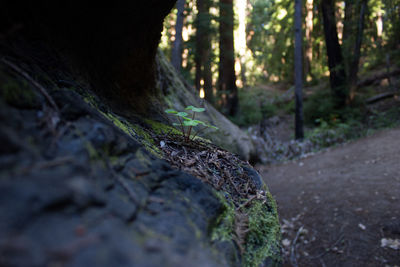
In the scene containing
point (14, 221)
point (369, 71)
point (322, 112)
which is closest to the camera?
point (14, 221)

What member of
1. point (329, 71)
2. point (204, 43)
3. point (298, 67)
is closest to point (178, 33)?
point (204, 43)

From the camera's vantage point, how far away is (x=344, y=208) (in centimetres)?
454

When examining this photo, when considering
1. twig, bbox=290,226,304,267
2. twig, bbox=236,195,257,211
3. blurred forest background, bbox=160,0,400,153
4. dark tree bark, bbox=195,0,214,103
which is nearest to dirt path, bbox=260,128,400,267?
twig, bbox=290,226,304,267

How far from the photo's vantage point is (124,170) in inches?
40.8

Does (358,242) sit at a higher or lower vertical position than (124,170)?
lower

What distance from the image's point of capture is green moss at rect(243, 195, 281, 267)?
1319 mm

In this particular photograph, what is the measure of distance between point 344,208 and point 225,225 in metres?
4.29

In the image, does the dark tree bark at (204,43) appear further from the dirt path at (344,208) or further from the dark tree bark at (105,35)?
the dark tree bark at (105,35)

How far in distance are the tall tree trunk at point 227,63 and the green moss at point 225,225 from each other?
11.4 m

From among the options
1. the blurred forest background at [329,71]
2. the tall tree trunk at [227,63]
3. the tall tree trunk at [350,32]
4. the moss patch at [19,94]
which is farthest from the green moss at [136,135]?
the tall tree trunk at [350,32]

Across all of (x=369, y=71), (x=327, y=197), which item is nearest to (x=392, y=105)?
(x=369, y=71)

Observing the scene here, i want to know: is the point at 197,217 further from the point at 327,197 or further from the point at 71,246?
the point at 327,197

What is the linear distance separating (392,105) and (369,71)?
719cm

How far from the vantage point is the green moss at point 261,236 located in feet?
4.33
